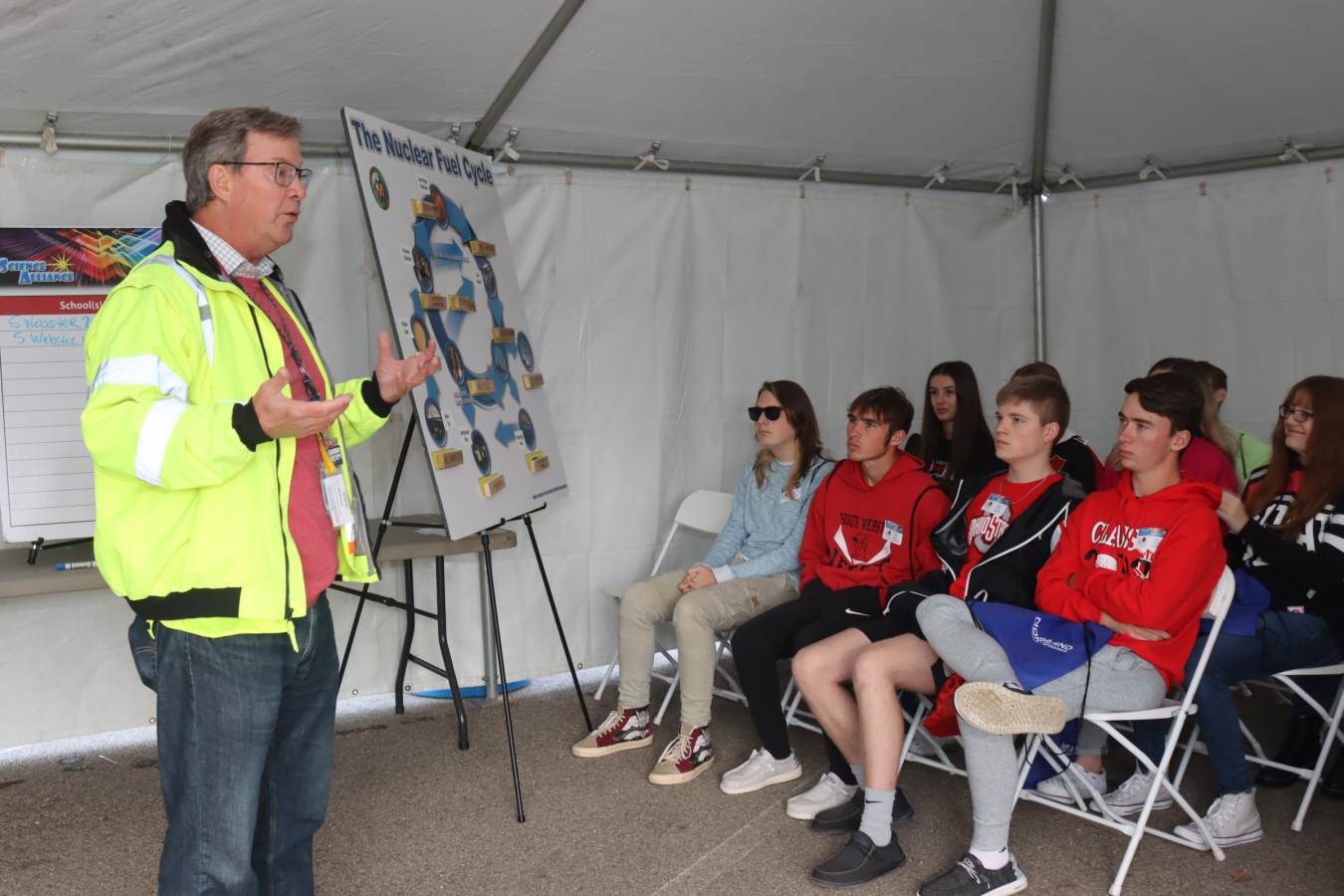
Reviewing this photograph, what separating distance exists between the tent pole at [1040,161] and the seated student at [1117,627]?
163 cm

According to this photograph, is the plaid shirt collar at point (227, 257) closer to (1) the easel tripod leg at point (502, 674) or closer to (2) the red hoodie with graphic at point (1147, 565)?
(1) the easel tripod leg at point (502, 674)

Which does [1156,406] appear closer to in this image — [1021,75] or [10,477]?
[1021,75]

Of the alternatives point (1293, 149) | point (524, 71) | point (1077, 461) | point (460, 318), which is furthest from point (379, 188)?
point (1293, 149)

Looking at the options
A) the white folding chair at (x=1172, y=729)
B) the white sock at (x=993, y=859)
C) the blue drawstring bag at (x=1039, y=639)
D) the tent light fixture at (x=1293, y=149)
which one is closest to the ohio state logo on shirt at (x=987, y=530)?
the blue drawstring bag at (x=1039, y=639)

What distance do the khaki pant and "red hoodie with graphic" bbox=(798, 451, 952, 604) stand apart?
0.21 metres

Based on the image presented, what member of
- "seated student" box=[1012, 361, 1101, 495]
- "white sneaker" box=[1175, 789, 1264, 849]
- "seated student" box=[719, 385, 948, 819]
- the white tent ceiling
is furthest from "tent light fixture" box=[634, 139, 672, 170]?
"white sneaker" box=[1175, 789, 1264, 849]

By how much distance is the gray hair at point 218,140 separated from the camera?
172 cm

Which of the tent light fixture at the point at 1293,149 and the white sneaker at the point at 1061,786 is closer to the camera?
the white sneaker at the point at 1061,786

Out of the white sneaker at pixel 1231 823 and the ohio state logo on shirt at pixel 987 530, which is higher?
the ohio state logo on shirt at pixel 987 530

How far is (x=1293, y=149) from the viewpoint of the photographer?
12.5ft

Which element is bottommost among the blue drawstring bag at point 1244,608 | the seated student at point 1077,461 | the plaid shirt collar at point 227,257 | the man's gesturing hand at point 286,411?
the blue drawstring bag at point 1244,608

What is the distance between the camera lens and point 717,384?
4191 mm

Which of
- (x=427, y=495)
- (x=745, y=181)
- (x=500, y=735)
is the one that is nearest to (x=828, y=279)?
(x=745, y=181)

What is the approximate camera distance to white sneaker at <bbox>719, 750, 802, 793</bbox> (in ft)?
9.79
